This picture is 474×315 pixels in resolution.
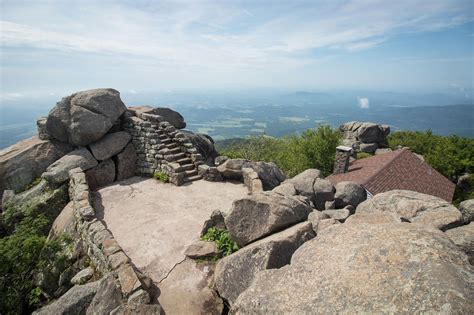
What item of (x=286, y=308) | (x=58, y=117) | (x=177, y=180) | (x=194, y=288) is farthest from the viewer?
(x=58, y=117)

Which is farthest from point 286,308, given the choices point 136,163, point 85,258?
point 136,163

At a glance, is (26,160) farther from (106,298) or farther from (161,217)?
(106,298)

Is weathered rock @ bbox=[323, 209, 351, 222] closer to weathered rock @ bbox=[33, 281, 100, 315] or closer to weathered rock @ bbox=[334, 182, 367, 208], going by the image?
weathered rock @ bbox=[334, 182, 367, 208]

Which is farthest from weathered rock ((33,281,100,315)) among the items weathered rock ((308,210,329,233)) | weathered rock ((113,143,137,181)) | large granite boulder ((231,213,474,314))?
weathered rock ((113,143,137,181))

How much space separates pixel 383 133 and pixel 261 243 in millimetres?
41502

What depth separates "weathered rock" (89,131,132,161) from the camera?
13438mm

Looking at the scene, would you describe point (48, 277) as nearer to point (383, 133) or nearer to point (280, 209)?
point (280, 209)

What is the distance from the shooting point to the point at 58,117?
13.9 metres

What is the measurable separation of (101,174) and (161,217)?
559 centimetres

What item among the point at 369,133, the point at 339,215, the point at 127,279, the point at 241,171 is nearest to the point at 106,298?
the point at 127,279

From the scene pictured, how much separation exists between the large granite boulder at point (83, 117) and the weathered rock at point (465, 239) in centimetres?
1502

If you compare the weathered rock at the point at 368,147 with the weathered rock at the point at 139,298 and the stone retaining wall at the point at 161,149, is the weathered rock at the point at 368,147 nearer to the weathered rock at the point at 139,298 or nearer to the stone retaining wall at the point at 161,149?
the stone retaining wall at the point at 161,149

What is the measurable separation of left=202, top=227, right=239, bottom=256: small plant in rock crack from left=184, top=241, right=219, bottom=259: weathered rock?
6.4 inches

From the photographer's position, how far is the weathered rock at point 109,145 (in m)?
13.4
